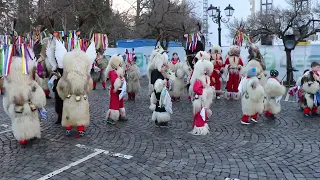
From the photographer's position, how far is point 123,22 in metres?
23.8

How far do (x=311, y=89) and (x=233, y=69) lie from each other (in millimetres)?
3228

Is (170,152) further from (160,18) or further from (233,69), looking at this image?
(160,18)

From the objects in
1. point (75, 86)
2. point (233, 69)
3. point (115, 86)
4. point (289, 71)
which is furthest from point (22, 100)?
point (289, 71)

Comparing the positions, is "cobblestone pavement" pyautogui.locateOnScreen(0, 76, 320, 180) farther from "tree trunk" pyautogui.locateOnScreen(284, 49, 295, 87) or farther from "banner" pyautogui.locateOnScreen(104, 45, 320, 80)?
"banner" pyautogui.locateOnScreen(104, 45, 320, 80)

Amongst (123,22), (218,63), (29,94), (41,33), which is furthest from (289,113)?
(123,22)

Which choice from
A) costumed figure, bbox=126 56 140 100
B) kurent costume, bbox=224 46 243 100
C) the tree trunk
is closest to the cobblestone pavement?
kurent costume, bbox=224 46 243 100

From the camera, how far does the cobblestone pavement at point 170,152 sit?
471cm

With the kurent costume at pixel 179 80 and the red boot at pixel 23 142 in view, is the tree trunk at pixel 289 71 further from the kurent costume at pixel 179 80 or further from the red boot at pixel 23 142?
the red boot at pixel 23 142

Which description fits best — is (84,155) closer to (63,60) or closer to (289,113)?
(63,60)

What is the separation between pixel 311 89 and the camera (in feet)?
26.0

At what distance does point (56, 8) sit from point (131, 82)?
1127cm

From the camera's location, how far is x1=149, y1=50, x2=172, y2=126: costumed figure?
23.0ft

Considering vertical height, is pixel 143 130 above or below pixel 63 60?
below

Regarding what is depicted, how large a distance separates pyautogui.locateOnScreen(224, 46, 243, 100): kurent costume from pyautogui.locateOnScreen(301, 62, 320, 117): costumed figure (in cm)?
289
